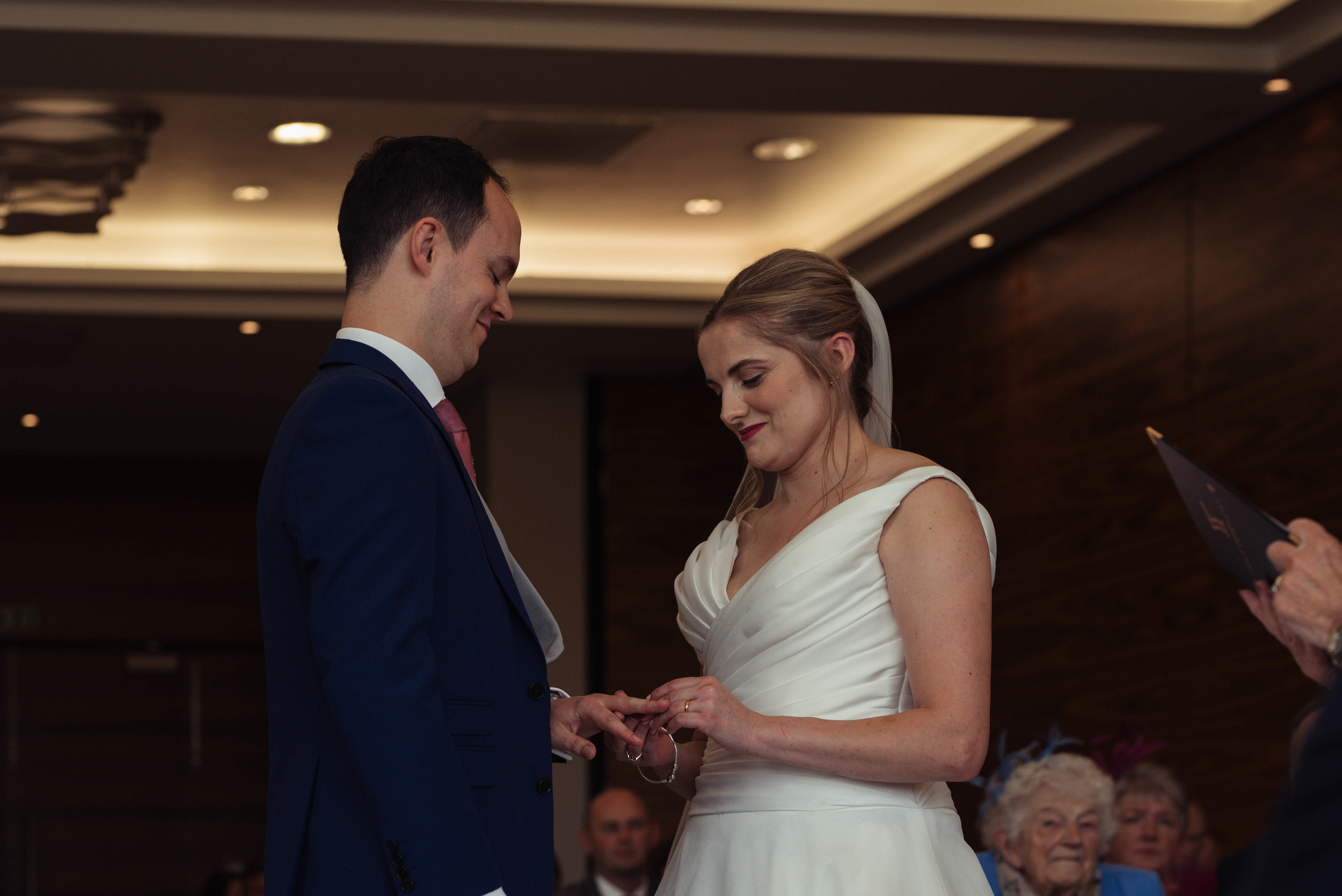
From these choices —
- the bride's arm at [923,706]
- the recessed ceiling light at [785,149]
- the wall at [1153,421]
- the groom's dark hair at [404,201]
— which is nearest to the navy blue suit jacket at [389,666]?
the groom's dark hair at [404,201]

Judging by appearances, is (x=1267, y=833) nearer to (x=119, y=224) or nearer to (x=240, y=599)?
(x=119, y=224)

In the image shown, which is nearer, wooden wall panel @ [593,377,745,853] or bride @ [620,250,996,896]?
bride @ [620,250,996,896]

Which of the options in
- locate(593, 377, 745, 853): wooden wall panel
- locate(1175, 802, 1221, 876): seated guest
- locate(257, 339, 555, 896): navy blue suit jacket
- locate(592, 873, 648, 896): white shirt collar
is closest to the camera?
locate(257, 339, 555, 896): navy blue suit jacket

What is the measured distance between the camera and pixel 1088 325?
19.6ft

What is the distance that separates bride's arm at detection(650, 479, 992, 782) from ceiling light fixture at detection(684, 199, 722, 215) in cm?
503

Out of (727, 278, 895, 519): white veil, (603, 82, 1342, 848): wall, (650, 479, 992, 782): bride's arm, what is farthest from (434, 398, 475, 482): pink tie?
(603, 82, 1342, 848): wall

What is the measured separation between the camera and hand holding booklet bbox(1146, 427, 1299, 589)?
1.50 m

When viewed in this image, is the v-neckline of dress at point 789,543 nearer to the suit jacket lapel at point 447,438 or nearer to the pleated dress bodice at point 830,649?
the pleated dress bodice at point 830,649

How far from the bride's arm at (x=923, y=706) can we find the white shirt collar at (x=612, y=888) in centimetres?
378

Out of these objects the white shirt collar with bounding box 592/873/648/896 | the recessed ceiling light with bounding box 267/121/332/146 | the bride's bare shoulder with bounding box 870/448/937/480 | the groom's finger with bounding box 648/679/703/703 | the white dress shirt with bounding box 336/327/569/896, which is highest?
the recessed ceiling light with bounding box 267/121/332/146

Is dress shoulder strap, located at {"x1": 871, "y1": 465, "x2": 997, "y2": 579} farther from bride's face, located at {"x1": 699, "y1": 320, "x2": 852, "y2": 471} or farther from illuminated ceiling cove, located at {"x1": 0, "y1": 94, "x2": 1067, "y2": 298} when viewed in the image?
illuminated ceiling cove, located at {"x1": 0, "y1": 94, "x2": 1067, "y2": 298}

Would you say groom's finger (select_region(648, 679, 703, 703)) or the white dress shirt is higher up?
the white dress shirt

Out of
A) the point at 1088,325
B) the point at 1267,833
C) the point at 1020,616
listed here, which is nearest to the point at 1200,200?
the point at 1088,325

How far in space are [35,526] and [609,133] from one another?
655 cm
